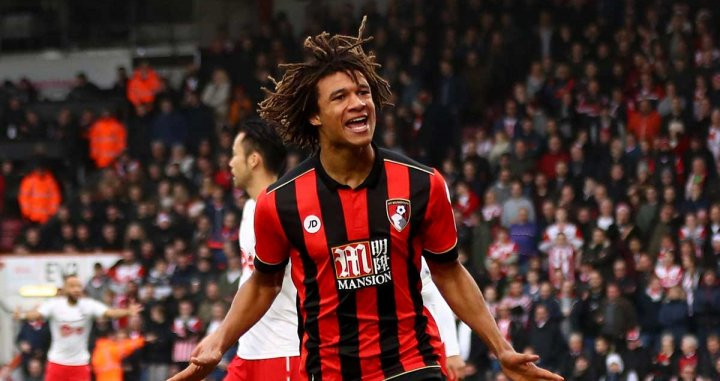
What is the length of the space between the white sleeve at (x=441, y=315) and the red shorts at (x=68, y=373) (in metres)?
6.50

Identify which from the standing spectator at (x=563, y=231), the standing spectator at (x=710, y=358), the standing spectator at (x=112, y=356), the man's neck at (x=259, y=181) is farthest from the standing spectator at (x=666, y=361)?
the man's neck at (x=259, y=181)

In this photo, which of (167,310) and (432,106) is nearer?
(167,310)

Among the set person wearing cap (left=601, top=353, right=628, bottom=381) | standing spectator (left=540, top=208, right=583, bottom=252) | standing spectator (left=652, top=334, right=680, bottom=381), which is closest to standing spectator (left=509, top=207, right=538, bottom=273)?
standing spectator (left=540, top=208, right=583, bottom=252)

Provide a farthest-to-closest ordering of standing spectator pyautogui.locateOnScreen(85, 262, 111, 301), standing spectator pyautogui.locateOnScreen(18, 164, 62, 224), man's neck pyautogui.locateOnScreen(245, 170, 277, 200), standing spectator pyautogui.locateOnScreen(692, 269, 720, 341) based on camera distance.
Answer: standing spectator pyautogui.locateOnScreen(18, 164, 62, 224), standing spectator pyautogui.locateOnScreen(85, 262, 111, 301), standing spectator pyautogui.locateOnScreen(692, 269, 720, 341), man's neck pyautogui.locateOnScreen(245, 170, 277, 200)

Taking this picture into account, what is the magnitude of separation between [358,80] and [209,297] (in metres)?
10.1

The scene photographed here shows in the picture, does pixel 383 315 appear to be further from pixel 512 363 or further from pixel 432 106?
pixel 432 106

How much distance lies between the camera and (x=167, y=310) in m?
15.8

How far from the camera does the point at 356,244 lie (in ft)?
18.1

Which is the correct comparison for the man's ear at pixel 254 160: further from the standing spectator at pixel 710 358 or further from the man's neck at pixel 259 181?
the standing spectator at pixel 710 358

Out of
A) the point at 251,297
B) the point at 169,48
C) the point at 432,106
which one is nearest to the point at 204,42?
the point at 169,48

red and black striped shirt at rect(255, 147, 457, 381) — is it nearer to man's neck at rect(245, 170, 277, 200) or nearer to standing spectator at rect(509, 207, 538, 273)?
man's neck at rect(245, 170, 277, 200)

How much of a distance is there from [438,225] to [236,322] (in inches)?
33.6

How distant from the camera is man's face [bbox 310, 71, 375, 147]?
18.1 feet

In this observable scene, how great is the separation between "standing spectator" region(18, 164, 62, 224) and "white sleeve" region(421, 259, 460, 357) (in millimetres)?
12886
